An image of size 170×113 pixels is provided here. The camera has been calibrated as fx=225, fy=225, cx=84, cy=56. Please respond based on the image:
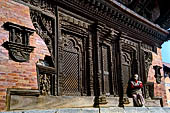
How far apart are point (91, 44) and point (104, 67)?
3.35 feet

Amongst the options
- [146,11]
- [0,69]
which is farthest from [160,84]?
[0,69]

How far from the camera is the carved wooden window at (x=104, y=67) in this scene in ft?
23.9

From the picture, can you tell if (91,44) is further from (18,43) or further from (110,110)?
(18,43)

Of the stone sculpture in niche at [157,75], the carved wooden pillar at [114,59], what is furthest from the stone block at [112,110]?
the stone sculpture in niche at [157,75]

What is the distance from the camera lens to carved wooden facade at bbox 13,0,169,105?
5.80 metres

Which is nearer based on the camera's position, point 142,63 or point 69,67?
point 69,67

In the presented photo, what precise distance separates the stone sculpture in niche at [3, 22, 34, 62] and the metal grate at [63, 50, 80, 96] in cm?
146

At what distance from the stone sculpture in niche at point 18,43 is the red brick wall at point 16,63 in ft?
0.28

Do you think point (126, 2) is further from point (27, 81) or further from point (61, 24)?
point (27, 81)

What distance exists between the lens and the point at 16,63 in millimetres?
4680

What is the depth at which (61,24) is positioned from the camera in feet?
20.2

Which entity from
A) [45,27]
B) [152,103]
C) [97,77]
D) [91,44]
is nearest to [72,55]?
[91,44]

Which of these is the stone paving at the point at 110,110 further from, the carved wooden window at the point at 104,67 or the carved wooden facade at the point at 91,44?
the carved wooden window at the point at 104,67

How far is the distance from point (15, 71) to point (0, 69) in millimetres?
325
